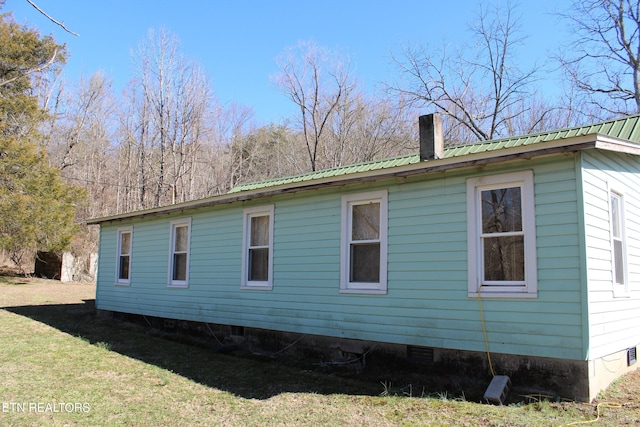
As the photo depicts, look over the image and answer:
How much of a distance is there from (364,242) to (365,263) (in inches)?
13.5

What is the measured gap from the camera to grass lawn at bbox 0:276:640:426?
5168 mm

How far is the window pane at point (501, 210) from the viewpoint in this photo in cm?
606

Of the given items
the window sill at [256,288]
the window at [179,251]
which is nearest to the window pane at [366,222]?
the window sill at [256,288]

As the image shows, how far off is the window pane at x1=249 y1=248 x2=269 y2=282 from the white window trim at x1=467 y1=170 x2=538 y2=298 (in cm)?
421

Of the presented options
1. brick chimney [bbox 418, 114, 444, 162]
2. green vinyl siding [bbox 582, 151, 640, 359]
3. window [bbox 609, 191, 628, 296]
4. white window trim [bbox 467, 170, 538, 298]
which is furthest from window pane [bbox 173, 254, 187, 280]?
window [bbox 609, 191, 628, 296]

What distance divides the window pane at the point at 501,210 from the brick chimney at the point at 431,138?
1.40 m

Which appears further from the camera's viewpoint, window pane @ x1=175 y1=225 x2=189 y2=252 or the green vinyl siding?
window pane @ x1=175 y1=225 x2=189 y2=252

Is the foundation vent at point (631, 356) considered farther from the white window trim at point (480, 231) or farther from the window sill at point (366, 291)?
the window sill at point (366, 291)

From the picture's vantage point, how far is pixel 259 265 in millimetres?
9383

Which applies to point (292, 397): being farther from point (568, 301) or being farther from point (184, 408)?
point (568, 301)

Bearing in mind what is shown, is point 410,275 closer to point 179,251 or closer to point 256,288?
point 256,288

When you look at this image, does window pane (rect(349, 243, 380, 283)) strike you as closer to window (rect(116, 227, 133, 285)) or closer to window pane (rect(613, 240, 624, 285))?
window pane (rect(613, 240, 624, 285))

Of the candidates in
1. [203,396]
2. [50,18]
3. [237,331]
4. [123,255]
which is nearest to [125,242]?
[123,255]

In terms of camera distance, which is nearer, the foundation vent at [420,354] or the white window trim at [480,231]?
the white window trim at [480,231]
